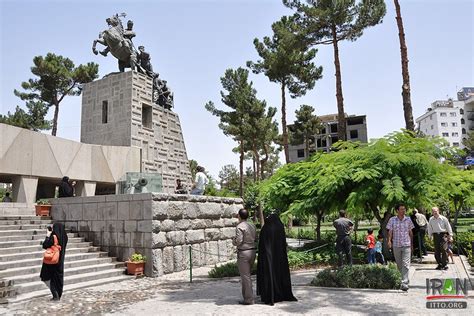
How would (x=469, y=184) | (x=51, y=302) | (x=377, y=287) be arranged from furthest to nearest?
(x=469, y=184)
(x=377, y=287)
(x=51, y=302)

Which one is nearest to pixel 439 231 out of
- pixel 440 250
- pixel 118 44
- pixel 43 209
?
pixel 440 250

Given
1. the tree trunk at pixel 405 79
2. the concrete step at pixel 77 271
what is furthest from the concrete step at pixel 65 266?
the tree trunk at pixel 405 79

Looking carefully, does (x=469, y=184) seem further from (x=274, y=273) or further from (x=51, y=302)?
(x=51, y=302)

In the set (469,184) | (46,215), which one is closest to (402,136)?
(469,184)

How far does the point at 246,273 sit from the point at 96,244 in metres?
6.33

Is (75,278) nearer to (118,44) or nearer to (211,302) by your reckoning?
(211,302)

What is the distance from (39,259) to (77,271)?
911 millimetres

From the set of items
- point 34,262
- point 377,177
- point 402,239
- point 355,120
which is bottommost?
point 34,262

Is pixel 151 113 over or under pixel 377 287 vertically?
over

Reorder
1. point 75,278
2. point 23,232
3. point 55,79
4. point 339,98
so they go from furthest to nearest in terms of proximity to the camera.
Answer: point 55,79 → point 339,98 → point 23,232 → point 75,278

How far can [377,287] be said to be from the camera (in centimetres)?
762

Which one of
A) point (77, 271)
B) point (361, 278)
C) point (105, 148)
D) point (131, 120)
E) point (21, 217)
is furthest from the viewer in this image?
point (131, 120)

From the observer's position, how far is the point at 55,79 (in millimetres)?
34625

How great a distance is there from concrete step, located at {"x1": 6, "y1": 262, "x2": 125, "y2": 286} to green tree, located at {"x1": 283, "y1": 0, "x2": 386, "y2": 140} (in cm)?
1331
